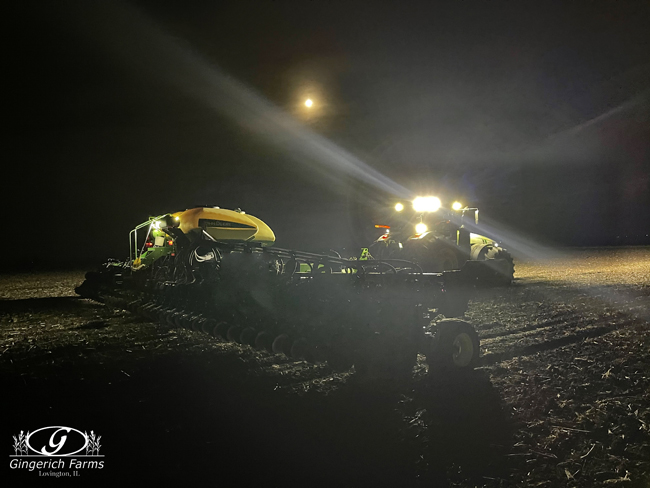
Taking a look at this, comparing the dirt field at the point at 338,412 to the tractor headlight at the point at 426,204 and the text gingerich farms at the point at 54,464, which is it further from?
the tractor headlight at the point at 426,204

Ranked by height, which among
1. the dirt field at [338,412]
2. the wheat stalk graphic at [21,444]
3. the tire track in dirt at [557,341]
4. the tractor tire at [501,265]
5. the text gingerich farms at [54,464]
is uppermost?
the tractor tire at [501,265]

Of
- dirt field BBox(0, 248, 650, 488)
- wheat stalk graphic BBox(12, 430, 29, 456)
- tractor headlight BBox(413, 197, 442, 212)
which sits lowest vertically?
wheat stalk graphic BBox(12, 430, 29, 456)

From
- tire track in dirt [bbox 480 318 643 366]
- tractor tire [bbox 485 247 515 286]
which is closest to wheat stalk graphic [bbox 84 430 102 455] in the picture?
tire track in dirt [bbox 480 318 643 366]

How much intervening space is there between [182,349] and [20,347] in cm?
288

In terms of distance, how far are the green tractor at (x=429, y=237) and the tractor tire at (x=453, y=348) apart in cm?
313

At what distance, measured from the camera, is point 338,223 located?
28922 millimetres

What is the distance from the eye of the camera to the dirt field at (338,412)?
3484 millimetres

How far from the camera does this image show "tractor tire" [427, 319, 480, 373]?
19.4ft

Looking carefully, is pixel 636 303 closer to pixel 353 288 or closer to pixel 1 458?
pixel 353 288

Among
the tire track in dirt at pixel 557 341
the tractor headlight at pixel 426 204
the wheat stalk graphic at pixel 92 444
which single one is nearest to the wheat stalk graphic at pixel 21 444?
the wheat stalk graphic at pixel 92 444

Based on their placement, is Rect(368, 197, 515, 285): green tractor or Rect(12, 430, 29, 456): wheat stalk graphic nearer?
Rect(12, 430, 29, 456): wheat stalk graphic

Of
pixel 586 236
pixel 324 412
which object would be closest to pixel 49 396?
pixel 324 412

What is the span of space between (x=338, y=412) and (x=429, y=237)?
21.3 feet

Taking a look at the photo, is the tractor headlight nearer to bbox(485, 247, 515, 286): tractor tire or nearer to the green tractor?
the green tractor
